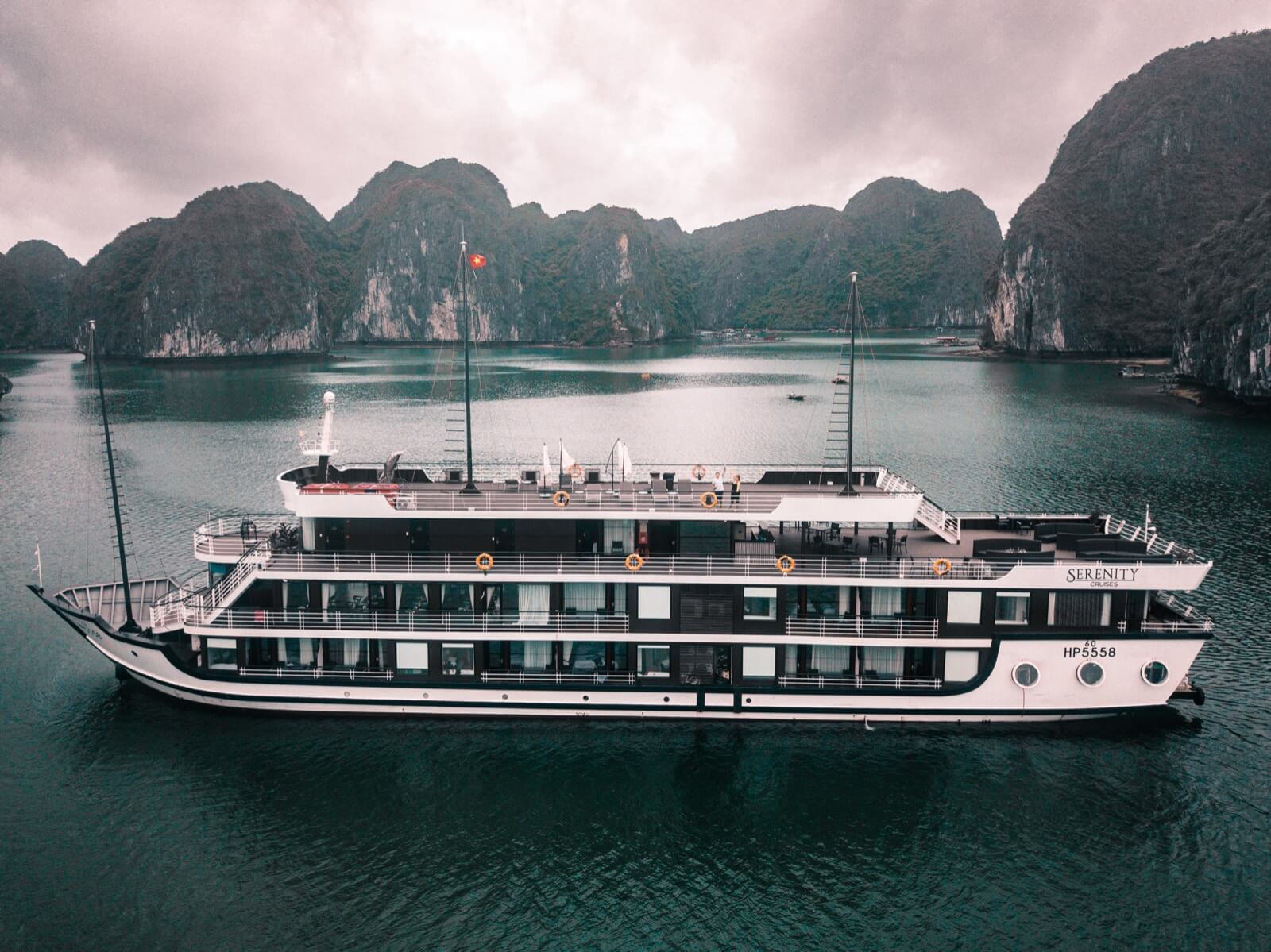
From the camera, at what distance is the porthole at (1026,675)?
27.8m

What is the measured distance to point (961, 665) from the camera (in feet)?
92.2

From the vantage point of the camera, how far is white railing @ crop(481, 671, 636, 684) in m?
28.2

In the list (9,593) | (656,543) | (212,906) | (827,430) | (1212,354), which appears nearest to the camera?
(212,906)

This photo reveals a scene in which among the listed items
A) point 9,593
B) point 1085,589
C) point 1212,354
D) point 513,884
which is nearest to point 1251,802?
point 1085,589

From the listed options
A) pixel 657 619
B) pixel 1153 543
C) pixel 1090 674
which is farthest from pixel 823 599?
pixel 1153 543

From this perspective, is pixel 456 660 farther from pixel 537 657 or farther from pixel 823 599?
pixel 823 599

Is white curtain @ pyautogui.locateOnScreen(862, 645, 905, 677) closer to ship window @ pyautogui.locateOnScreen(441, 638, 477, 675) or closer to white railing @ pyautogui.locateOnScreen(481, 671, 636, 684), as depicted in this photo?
white railing @ pyautogui.locateOnScreen(481, 671, 636, 684)

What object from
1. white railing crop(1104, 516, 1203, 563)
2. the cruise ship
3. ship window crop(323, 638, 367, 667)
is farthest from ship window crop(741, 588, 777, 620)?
ship window crop(323, 638, 367, 667)

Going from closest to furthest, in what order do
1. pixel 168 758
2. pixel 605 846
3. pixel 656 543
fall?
pixel 605 846
pixel 168 758
pixel 656 543

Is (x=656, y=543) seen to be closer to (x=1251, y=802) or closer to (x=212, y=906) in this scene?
(x=212, y=906)

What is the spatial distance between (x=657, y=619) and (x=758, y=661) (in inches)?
136

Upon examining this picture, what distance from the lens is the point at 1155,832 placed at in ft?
78.3

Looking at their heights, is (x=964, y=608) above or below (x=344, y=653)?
above

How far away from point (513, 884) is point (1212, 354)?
132 metres
